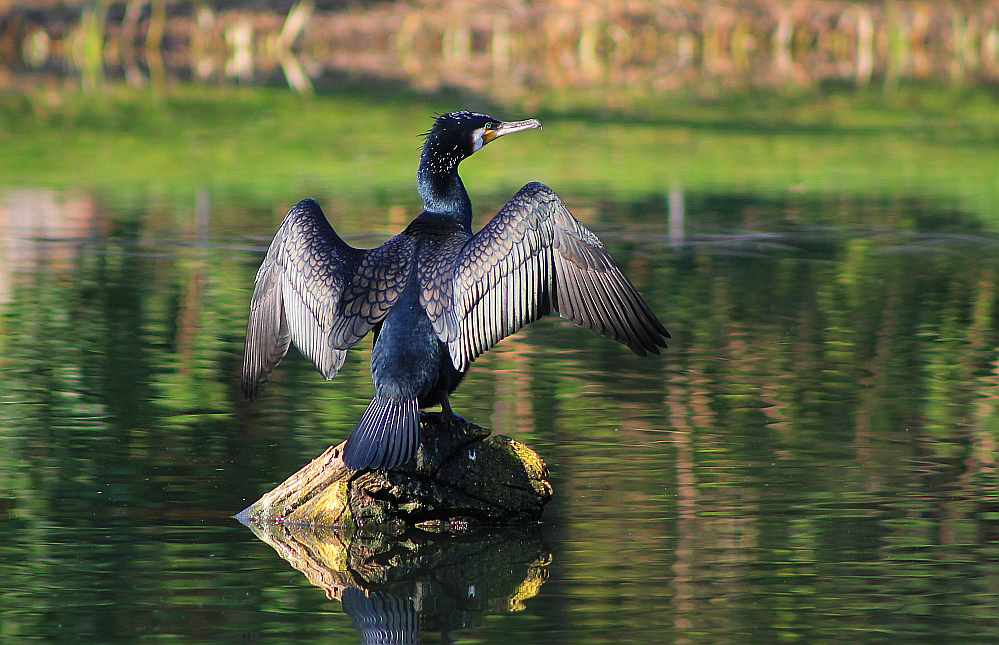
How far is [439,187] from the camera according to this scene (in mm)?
6957

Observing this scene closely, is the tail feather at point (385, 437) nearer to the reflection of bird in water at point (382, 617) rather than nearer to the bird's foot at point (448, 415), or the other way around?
the bird's foot at point (448, 415)

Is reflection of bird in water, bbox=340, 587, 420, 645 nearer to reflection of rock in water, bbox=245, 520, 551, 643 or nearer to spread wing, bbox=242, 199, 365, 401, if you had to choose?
reflection of rock in water, bbox=245, 520, 551, 643

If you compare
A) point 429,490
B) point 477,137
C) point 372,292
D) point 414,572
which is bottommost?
point 414,572

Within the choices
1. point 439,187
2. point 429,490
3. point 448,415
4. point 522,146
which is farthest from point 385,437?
point 522,146

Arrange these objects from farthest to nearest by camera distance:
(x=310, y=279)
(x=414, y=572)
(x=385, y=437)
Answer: (x=310, y=279)
(x=385, y=437)
(x=414, y=572)

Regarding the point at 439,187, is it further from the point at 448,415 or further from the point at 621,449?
the point at 621,449

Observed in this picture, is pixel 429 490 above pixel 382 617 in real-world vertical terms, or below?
above

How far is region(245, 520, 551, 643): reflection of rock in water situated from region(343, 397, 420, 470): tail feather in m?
0.35

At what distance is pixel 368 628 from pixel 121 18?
4109 cm

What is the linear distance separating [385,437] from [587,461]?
1.49 m

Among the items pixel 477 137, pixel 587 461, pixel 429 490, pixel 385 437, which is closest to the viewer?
pixel 385 437

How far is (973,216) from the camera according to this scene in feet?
52.4

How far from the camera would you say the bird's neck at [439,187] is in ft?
22.8

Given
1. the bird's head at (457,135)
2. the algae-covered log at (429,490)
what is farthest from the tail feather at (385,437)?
the bird's head at (457,135)
